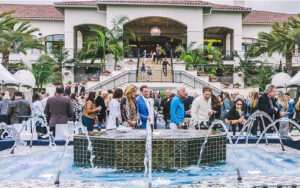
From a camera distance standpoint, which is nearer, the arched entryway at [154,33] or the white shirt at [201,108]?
the white shirt at [201,108]

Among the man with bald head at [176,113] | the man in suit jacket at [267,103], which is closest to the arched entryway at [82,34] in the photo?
the man in suit jacket at [267,103]

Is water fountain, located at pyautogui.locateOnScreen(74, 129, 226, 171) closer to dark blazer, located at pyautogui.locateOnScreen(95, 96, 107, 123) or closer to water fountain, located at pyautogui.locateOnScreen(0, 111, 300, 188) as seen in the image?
water fountain, located at pyautogui.locateOnScreen(0, 111, 300, 188)

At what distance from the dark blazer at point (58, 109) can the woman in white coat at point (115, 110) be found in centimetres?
97

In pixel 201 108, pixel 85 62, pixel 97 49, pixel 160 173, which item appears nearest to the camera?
pixel 160 173

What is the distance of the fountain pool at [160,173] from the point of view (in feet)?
27.2

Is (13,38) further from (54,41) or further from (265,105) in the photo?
(265,105)

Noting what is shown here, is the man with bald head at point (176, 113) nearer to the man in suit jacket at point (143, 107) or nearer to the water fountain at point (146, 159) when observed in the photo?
the man in suit jacket at point (143, 107)

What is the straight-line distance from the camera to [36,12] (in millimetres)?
51312

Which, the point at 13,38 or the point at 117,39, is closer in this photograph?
the point at 117,39

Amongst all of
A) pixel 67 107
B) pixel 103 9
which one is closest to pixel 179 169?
pixel 67 107

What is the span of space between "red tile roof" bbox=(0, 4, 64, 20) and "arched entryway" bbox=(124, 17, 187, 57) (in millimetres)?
6353

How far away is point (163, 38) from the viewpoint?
49.8 meters

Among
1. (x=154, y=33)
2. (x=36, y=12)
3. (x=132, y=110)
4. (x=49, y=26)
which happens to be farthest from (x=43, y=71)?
(x=132, y=110)

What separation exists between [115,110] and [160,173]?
4.10 meters
